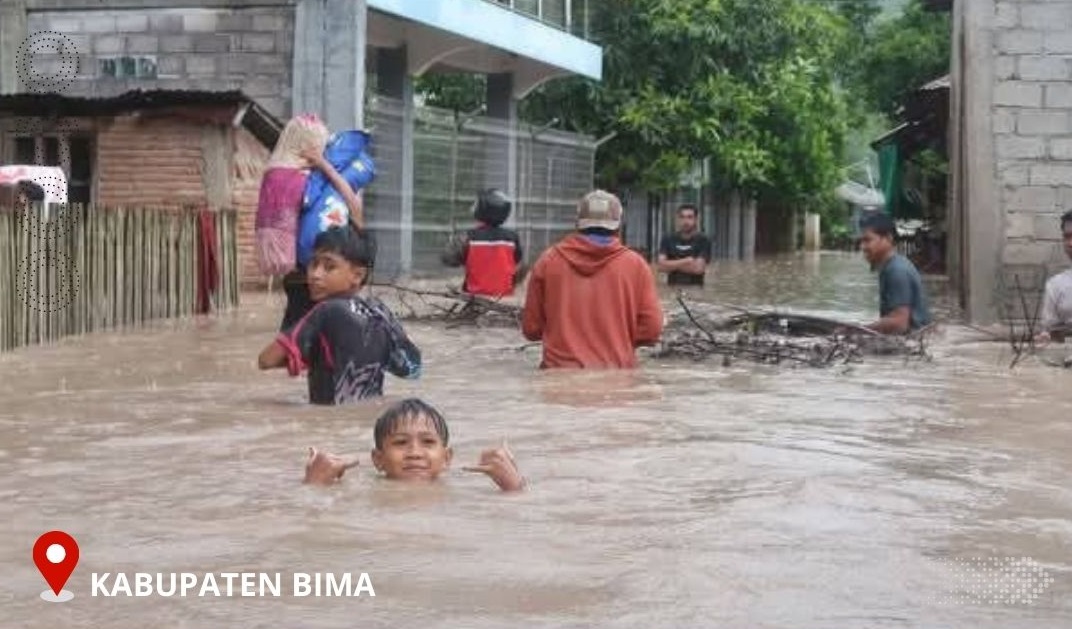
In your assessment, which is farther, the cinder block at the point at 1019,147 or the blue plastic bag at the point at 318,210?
the cinder block at the point at 1019,147

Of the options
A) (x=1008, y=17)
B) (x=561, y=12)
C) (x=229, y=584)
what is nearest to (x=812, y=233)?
(x=561, y=12)

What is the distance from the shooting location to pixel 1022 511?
5.12 meters

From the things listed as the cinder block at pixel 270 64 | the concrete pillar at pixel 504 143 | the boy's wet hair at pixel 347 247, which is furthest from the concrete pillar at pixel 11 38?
the boy's wet hair at pixel 347 247

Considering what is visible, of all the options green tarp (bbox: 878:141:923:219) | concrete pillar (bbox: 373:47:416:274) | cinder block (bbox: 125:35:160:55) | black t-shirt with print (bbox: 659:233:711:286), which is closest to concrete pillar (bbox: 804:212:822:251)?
green tarp (bbox: 878:141:923:219)

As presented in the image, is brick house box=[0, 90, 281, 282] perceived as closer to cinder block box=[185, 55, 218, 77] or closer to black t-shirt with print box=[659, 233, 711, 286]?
cinder block box=[185, 55, 218, 77]

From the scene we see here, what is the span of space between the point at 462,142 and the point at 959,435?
15779 mm

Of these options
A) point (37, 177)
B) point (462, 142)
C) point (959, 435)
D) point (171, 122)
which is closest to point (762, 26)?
point (462, 142)

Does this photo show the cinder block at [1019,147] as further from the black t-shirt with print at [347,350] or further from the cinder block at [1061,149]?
the black t-shirt with print at [347,350]

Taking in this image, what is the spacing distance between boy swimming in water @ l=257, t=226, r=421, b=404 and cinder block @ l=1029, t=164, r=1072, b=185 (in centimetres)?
745

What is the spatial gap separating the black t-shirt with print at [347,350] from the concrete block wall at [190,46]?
10.8 m

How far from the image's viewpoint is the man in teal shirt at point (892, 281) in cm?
969

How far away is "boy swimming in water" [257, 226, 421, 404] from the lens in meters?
6.85

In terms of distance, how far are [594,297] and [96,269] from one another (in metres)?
4.31

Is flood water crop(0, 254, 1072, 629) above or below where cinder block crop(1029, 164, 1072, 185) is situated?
below
